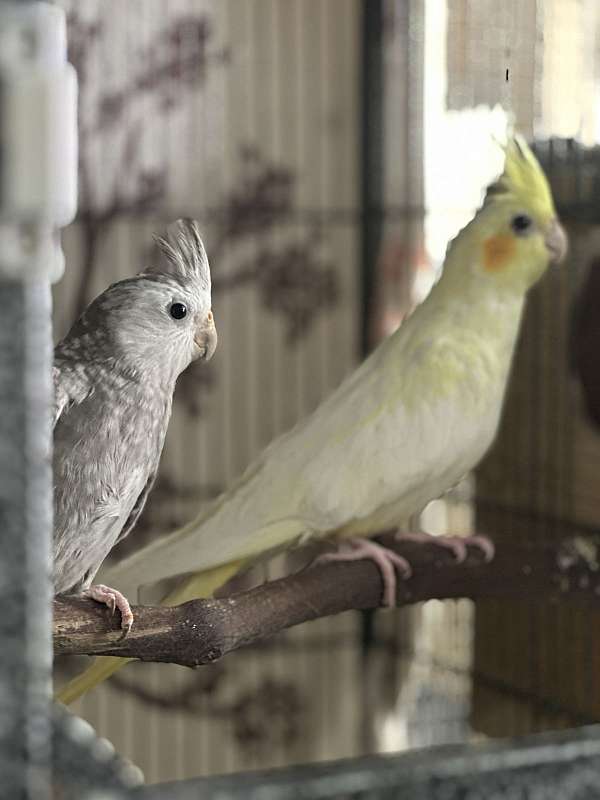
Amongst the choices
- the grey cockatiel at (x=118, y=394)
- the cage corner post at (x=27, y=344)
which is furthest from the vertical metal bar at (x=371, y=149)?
the cage corner post at (x=27, y=344)

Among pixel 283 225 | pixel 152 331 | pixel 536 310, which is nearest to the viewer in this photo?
pixel 152 331

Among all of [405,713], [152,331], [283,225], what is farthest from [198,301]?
[405,713]

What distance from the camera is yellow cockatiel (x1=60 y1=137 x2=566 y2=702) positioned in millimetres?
457

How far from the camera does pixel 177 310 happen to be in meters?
0.39

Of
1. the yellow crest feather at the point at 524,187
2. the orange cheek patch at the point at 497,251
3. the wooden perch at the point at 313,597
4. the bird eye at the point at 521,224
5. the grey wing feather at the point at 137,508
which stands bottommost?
the wooden perch at the point at 313,597

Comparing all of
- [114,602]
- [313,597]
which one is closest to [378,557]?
[313,597]

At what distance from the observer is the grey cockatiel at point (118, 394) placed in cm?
38

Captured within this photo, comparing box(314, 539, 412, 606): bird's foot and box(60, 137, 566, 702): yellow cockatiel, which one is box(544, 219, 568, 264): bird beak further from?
box(314, 539, 412, 606): bird's foot

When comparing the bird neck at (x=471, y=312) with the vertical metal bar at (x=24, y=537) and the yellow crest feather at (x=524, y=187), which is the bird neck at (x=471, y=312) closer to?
the yellow crest feather at (x=524, y=187)

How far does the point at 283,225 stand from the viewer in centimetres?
65

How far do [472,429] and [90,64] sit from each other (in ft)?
0.93

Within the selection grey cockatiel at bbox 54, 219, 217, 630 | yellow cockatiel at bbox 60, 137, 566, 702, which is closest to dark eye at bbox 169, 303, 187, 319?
grey cockatiel at bbox 54, 219, 217, 630

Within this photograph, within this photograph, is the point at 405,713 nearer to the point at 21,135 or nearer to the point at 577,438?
the point at 577,438

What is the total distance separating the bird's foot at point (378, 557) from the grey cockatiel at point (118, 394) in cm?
11
